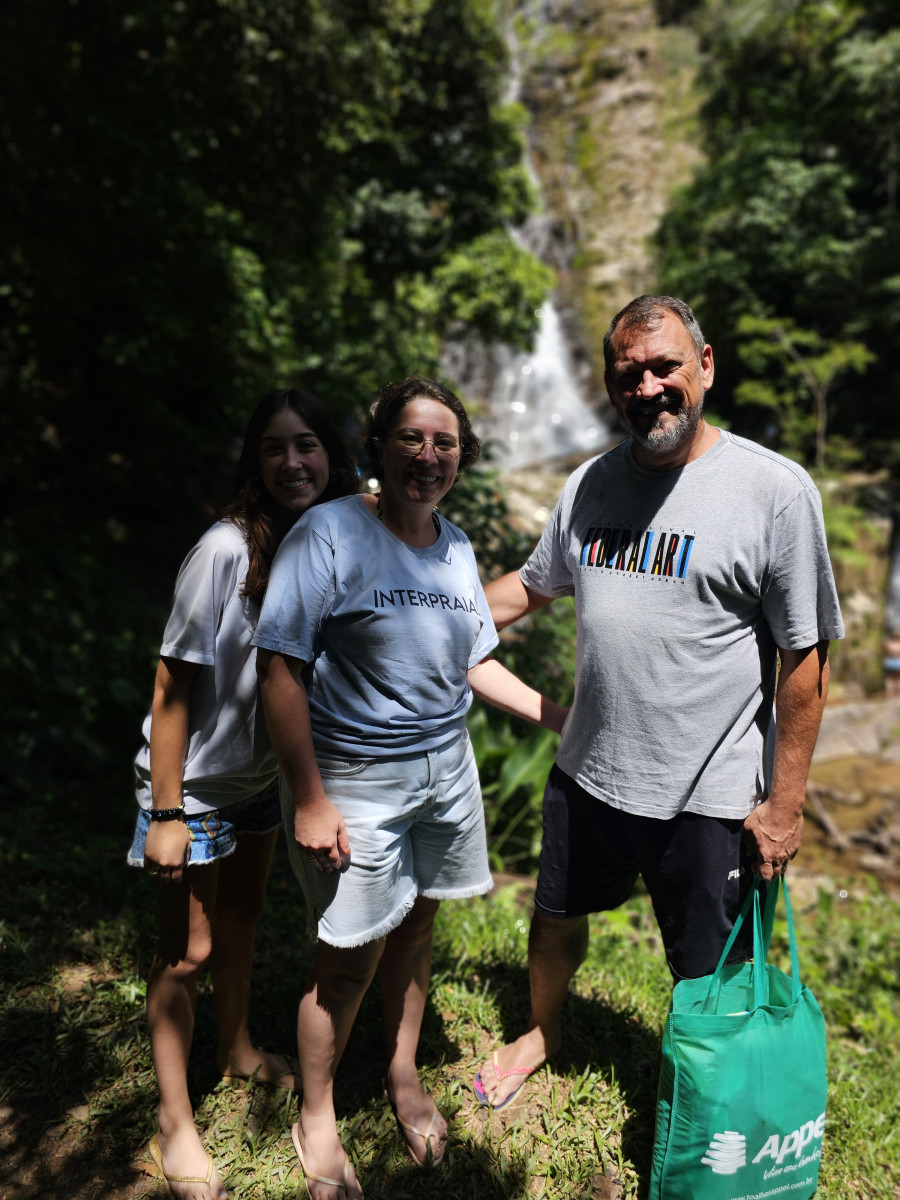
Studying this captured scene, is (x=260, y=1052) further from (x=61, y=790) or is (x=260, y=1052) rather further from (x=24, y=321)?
(x=24, y=321)

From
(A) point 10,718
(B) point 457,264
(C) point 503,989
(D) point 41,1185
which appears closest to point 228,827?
(D) point 41,1185

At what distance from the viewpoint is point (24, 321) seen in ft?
24.5

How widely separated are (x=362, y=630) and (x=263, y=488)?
49cm

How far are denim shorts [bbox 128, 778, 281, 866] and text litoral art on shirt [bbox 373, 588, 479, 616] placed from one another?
64 cm

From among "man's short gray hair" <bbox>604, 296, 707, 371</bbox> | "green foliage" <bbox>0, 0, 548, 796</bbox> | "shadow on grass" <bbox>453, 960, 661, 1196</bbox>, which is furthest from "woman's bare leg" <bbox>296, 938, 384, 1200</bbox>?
"green foliage" <bbox>0, 0, 548, 796</bbox>

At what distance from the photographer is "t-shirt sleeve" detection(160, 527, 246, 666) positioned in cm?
178

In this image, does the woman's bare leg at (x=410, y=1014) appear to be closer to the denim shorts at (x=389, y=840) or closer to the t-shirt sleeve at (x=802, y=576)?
the denim shorts at (x=389, y=840)

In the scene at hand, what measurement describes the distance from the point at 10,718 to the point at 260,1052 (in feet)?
9.78

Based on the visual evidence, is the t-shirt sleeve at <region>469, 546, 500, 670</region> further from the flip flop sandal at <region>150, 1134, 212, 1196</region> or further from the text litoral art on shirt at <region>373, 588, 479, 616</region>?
the flip flop sandal at <region>150, 1134, 212, 1196</region>

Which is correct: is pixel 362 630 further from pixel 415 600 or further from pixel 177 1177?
pixel 177 1177

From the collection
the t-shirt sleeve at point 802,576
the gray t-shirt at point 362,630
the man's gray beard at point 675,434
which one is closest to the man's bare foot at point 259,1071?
the gray t-shirt at point 362,630

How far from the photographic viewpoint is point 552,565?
2238 mm

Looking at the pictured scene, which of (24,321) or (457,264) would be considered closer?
(24,321)

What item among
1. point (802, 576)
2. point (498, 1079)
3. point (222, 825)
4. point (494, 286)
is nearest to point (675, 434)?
point (802, 576)
